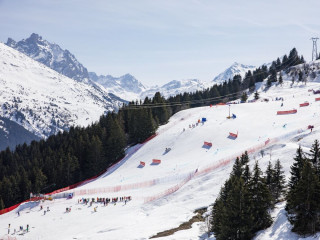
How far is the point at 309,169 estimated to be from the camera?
25688 mm

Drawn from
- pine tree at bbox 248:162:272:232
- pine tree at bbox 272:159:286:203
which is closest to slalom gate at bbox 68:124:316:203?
pine tree at bbox 272:159:286:203

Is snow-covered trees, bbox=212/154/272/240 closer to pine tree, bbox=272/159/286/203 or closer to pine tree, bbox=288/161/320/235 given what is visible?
pine tree, bbox=288/161/320/235

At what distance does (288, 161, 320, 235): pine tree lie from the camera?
2495 cm

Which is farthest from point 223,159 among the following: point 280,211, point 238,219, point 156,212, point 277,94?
point 277,94

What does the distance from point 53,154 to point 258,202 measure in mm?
79375

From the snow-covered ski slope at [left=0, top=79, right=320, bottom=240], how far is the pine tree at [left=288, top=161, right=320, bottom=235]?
1170 mm

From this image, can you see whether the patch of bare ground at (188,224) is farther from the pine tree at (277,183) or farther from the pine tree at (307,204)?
the pine tree at (307,204)

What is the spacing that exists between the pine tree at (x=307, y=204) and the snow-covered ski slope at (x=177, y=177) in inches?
46.1

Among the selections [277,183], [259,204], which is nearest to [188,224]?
[277,183]

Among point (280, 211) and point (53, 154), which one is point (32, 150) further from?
point (280, 211)

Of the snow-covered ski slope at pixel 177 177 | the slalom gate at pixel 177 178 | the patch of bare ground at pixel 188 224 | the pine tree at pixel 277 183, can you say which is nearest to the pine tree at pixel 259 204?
the snow-covered ski slope at pixel 177 177

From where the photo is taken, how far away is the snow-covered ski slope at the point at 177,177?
42.3 meters

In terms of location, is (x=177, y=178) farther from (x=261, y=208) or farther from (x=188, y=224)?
(x=261, y=208)

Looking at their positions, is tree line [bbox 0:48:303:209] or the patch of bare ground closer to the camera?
the patch of bare ground
